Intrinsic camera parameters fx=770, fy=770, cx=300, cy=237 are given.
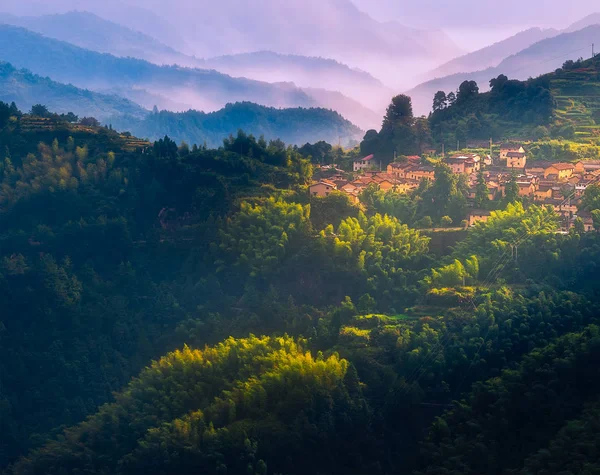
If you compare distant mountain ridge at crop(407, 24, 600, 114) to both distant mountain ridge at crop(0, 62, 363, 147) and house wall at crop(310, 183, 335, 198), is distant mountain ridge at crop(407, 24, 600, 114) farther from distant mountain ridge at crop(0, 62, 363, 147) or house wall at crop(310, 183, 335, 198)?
house wall at crop(310, 183, 335, 198)

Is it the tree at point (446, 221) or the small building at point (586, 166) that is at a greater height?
the small building at point (586, 166)

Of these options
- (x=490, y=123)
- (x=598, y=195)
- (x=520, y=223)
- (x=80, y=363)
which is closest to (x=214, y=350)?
(x=80, y=363)

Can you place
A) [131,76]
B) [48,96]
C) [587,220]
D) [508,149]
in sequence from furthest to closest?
[131,76] < [48,96] < [508,149] < [587,220]

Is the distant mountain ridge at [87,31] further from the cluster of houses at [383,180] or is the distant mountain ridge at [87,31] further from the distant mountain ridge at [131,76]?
the cluster of houses at [383,180]

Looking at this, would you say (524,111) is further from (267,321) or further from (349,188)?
(267,321)

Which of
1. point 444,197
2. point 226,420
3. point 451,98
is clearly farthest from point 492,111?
point 226,420

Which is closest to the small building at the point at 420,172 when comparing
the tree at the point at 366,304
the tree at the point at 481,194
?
the tree at the point at 481,194

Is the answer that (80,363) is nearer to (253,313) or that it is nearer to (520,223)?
(253,313)
